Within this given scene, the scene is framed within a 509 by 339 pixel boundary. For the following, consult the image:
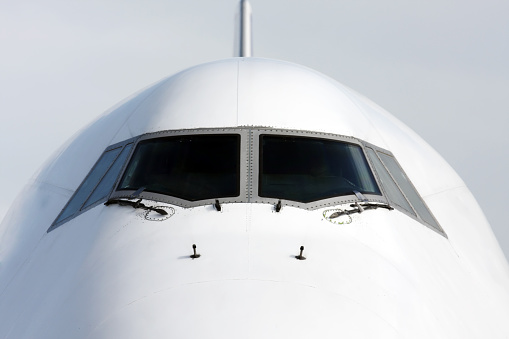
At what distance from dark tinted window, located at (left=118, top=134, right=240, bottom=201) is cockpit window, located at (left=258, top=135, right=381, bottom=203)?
347 mm

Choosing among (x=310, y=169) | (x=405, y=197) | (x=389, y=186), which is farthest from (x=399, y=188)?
(x=310, y=169)

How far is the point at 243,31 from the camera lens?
20.6m

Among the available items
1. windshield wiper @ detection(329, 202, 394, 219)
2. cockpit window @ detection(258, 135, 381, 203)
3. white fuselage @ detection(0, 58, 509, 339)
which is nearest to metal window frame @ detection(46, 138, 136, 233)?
white fuselage @ detection(0, 58, 509, 339)

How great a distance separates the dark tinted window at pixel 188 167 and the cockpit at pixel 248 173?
0.01 meters

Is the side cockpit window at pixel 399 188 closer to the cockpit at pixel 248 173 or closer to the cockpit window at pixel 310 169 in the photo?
the cockpit at pixel 248 173

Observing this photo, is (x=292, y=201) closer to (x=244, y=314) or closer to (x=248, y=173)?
(x=248, y=173)

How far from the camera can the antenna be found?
65.9ft

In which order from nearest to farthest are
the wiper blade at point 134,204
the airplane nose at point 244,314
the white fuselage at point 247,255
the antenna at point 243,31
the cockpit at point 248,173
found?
the airplane nose at point 244,314
the white fuselage at point 247,255
the wiper blade at point 134,204
the cockpit at point 248,173
the antenna at point 243,31

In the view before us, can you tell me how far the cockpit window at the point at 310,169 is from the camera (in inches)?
346

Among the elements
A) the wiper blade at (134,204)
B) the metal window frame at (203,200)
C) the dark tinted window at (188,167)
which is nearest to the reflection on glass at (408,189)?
the metal window frame at (203,200)

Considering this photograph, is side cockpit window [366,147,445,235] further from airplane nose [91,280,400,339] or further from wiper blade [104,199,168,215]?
airplane nose [91,280,400,339]

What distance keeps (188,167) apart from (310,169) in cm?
134

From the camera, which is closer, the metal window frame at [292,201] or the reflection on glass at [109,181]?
the metal window frame at [292,201]

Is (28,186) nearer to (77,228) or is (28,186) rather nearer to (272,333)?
(77,228)
